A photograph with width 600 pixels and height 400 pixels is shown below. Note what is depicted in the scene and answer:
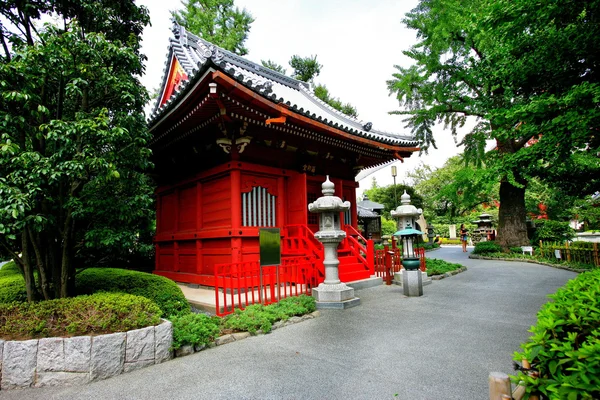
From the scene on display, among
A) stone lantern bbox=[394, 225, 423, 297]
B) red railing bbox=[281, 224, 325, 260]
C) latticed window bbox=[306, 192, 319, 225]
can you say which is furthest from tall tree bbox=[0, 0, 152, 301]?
stone lantern bbox=[394, 225, 423, 297]

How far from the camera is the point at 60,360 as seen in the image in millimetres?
3205

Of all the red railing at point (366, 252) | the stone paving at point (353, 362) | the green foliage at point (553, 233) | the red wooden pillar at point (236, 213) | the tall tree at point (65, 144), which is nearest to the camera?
the stone paving at point (353, 362)

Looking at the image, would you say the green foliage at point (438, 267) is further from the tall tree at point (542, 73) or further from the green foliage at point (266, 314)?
the green foliage at point (266, 314)

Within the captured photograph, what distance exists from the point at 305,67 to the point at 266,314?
22.7 m

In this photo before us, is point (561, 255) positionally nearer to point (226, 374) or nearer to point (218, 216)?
point (218, 216)

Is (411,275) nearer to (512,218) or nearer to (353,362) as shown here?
(353,362)

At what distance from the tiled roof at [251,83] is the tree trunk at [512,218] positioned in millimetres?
8889

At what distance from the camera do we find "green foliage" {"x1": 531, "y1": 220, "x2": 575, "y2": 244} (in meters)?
16.1

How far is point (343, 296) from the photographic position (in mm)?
5949

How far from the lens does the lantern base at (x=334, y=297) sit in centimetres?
585

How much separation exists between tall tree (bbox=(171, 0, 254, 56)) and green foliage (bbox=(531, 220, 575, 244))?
71.0 ft

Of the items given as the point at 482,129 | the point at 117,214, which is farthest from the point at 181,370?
the point at 482,129

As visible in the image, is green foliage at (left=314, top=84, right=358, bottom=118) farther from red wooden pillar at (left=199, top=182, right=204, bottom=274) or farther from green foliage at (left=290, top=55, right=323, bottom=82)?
red wooden pillar at (left=199, top=182, right=204, bottom=274)

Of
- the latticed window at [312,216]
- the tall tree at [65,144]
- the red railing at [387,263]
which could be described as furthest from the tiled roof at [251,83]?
the red railing at [387,263]
